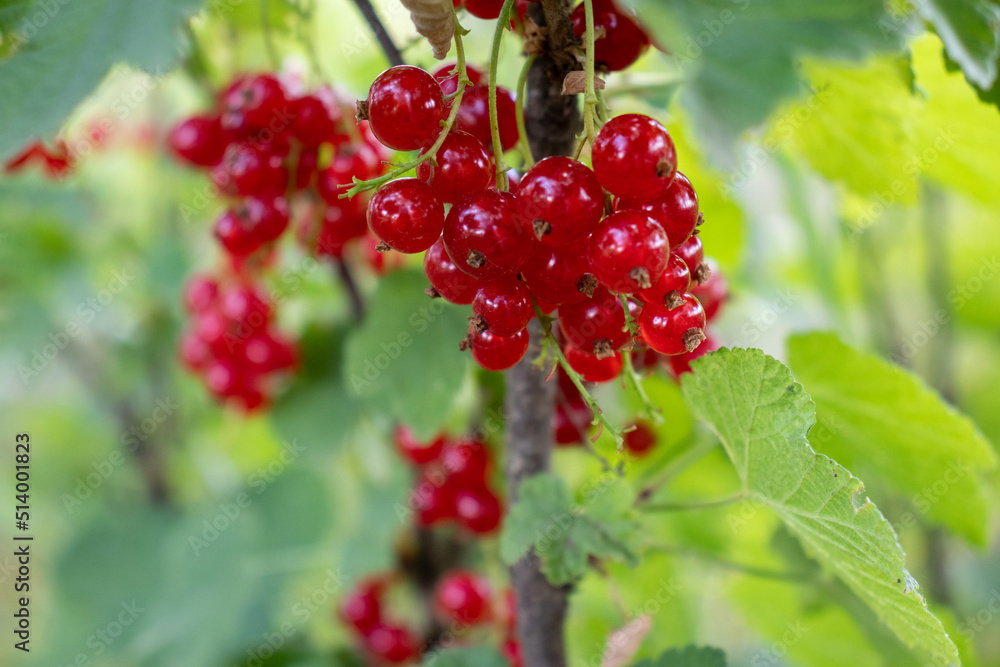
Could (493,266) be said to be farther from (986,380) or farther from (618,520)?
(986,380)

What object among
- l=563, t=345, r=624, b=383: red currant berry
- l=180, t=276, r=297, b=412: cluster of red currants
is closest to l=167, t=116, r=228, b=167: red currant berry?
l=180, t=276, r=297, b=412: cluster of red currants

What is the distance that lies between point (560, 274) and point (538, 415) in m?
0.17

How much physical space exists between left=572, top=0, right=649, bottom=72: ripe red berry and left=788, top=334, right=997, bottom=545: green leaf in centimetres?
29

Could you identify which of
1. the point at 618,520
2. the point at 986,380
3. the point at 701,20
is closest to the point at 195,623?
the point at 618,520

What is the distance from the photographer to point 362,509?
100cm

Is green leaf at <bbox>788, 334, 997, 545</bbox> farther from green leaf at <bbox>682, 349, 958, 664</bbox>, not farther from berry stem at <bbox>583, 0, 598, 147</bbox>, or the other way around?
berry stem at <bbox>583, 0, 598, 147</bbox>

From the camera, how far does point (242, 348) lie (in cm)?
90

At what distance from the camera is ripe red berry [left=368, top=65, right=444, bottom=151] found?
38cm

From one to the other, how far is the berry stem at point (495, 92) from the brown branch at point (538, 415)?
60 mm

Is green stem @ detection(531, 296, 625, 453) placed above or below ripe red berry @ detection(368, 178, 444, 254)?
below

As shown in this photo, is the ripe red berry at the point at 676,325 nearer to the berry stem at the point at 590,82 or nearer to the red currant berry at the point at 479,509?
the berry stem at the point at 590,82

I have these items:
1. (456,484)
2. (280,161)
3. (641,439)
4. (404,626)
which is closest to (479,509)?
(456,484)

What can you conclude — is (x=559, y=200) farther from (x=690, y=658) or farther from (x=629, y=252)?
(x=690, y=658)

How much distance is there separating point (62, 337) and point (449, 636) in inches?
35.7
